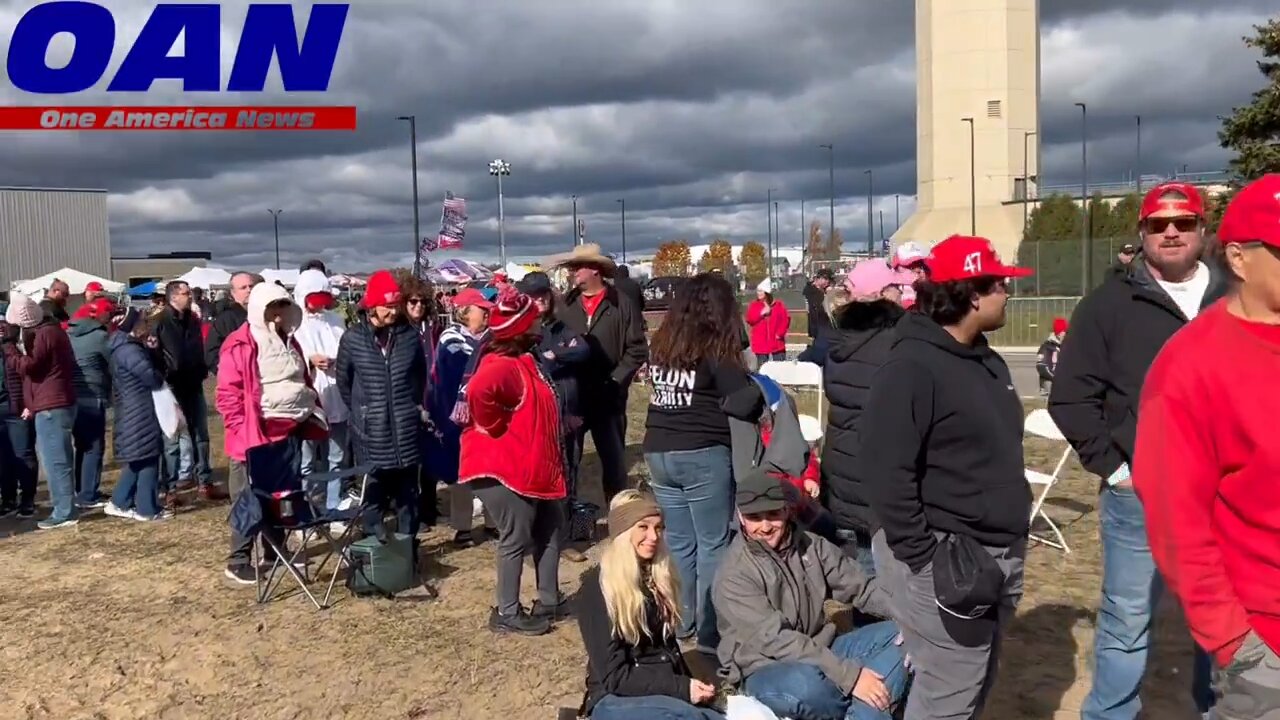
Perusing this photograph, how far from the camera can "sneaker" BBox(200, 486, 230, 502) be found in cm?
891

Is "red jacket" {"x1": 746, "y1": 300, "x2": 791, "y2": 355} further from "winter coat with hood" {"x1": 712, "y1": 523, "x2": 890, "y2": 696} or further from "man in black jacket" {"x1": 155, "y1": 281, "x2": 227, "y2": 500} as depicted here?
"winter coat with hood" {"x1": 712, "y1": 523, "x2": 890, "y2": 696}

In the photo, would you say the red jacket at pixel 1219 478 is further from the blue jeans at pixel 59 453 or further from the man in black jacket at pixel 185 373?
the blue jeans at pixel 59 453

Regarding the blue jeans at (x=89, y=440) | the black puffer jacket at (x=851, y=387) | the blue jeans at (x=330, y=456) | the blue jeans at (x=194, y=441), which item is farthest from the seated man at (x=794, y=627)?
the blue jeans at (x=89, y=440)

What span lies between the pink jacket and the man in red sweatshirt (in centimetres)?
510

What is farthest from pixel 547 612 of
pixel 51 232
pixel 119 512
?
pixel 51 232

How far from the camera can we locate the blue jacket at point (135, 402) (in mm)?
7777

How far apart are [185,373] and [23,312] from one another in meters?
1.28

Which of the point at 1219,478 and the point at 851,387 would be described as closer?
the point at 1219,478

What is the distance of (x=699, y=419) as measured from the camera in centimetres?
447

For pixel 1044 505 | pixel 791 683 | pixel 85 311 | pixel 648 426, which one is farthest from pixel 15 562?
pixel 1044 505

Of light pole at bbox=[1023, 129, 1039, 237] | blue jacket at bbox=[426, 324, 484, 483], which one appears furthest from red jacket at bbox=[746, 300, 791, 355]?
light pole at bbox=[1023, 129, 1039, 237]

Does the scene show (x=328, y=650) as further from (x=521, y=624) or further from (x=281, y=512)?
(x=281, y=512)

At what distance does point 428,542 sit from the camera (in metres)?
7.20

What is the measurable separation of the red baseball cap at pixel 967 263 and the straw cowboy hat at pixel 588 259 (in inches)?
157
